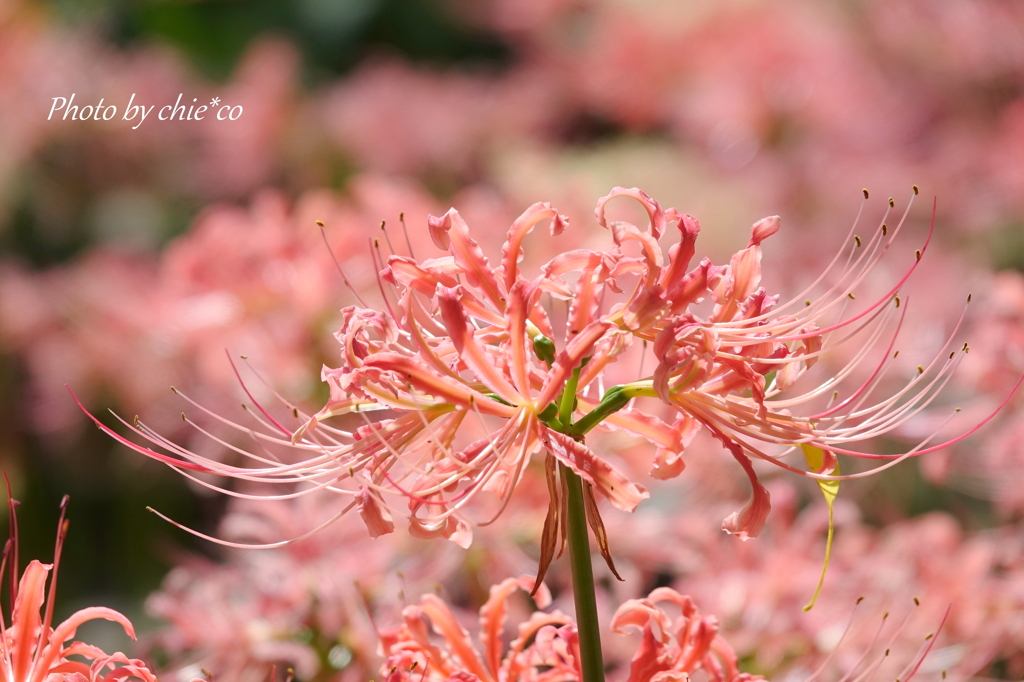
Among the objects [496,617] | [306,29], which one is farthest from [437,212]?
[306,29]

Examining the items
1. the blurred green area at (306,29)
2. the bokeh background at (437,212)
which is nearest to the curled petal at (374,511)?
the bokeh background at (437,212)

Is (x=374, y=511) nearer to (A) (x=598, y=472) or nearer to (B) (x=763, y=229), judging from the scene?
(A) (x=598, y=472)

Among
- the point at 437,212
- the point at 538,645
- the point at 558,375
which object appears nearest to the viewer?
the point at 558,375

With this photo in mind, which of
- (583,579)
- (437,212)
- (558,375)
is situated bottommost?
(437,212)

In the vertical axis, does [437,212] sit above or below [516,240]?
below

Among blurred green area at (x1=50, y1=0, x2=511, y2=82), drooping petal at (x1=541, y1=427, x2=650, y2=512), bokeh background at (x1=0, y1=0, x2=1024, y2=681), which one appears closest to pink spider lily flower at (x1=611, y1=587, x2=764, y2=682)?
drooping petal at (x1=541, y1=427, x2=650, y2=512)

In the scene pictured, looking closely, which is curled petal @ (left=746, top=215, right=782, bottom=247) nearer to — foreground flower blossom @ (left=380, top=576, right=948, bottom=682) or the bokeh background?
foreground flower blossom @ (left=380, top=576, right=948, bottom=682)

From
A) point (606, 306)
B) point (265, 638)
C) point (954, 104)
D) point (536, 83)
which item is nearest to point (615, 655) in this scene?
point (265, 638)
